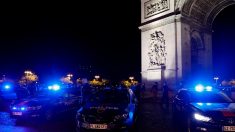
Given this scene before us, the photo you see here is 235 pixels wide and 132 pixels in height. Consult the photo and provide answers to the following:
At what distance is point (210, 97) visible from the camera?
321 inches

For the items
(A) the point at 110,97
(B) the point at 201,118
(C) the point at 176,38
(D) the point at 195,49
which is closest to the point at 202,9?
(D) the point at 195,49

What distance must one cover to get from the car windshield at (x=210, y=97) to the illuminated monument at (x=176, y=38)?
31.8 feet

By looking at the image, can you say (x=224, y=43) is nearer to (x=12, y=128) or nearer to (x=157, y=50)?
(x=157, y=50)

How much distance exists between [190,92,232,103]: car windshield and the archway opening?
19.5m

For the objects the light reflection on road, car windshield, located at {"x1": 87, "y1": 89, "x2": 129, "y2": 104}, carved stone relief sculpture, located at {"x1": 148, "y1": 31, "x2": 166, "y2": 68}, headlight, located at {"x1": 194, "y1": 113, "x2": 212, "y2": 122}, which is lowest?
the light reflection on road

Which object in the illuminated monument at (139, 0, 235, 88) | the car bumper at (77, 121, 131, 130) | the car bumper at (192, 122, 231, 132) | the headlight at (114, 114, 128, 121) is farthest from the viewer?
the illuminated monument at (139, 0, 235, 88)

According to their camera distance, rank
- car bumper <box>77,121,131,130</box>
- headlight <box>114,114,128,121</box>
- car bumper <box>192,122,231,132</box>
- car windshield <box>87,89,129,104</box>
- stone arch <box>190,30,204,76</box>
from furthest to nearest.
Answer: stone arch <box>190,30,204,76</box> → car windshield <box>87,89,129,104</box> → headlight <box>114,114,128,121</box> → car bumper <box>77,121,131,130</box> → car bumper <box>192,122,231,132</box>

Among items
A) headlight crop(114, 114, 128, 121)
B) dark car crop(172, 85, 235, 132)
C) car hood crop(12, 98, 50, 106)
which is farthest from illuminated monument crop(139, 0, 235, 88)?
headlight crop(114, 114, 128, 121)

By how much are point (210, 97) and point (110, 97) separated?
2.97 m

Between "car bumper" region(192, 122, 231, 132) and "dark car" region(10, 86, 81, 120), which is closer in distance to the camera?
"car bumper" region(192, 122, 231, 132)

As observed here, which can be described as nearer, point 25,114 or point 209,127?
point 209,127

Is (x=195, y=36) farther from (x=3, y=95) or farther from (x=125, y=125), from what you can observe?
(x=125, y=125)

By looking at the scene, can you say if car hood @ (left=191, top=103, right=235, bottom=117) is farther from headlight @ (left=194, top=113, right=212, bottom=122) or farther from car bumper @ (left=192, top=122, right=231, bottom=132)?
car bumper @ (left=192, top=122, right=231, bottom=132)

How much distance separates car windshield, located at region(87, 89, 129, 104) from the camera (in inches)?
326
